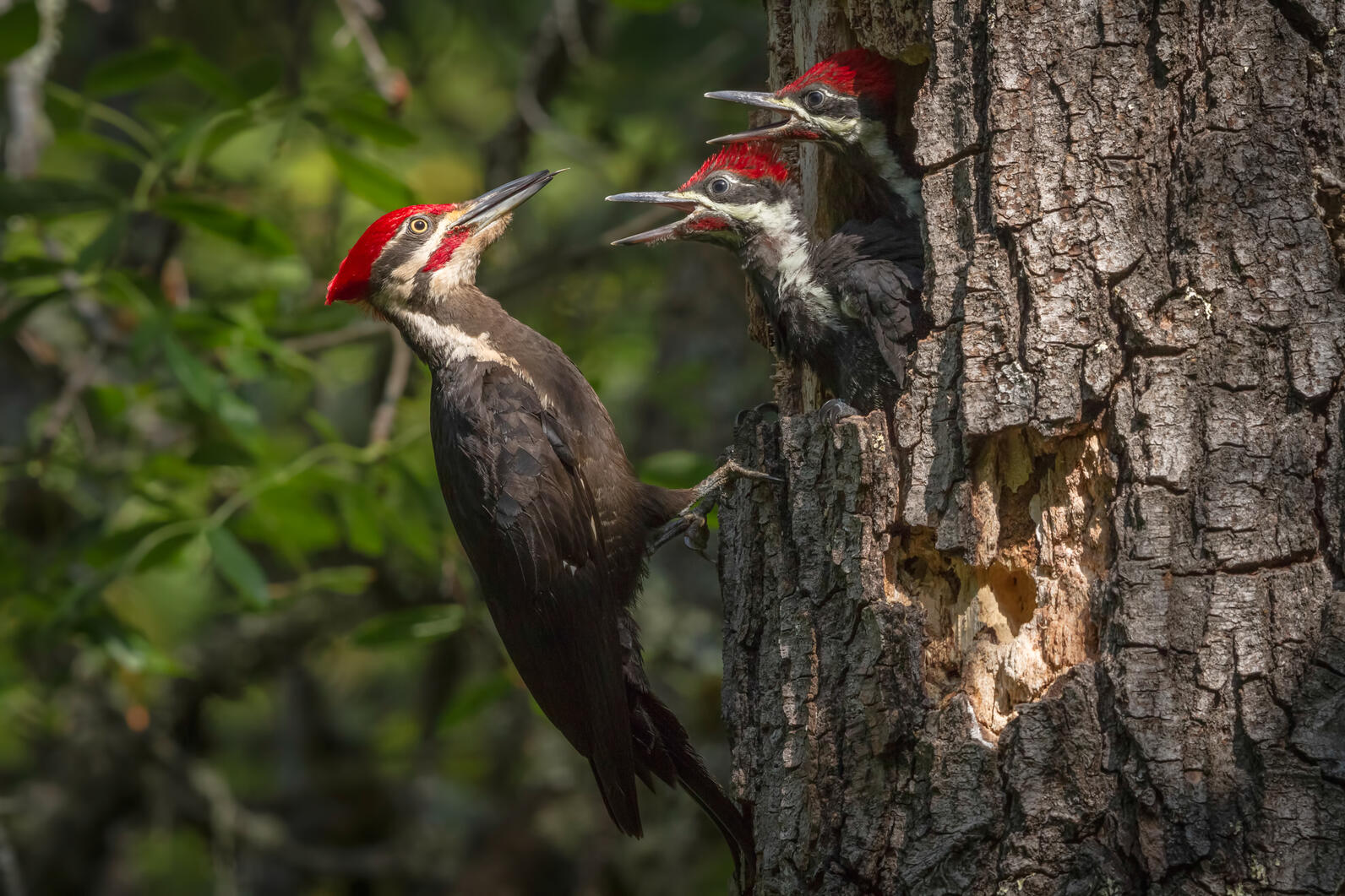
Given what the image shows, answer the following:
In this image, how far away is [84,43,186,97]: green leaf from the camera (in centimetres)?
384

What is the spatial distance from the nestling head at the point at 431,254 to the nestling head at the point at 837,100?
42.8 inches

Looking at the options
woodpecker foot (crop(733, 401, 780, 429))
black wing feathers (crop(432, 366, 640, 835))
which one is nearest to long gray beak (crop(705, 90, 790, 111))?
woodpecker foot (crop(733, 401, 780, 429))

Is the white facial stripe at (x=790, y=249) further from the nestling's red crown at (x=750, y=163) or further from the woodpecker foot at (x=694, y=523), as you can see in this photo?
the woodpecker foot at (x=694, y=523)

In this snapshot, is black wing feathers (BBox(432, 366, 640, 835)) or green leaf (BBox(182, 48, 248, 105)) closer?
black wing feathers (BBox(432, 366, 640, 835))

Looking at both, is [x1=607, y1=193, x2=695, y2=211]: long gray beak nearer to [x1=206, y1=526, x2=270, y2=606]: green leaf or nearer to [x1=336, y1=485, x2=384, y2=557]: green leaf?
[x1=336, y1=485, x2=384, y2=557]: green leaf

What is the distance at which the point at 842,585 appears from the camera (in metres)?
2.29

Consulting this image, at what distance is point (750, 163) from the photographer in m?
3.42

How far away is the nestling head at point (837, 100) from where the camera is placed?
118 inches

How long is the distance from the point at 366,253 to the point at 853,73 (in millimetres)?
1675

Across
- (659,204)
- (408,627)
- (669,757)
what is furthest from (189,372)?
(669,757)

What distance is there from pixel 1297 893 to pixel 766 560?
3.47ft

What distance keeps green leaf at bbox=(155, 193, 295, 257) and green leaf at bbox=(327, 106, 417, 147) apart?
40 centimetres

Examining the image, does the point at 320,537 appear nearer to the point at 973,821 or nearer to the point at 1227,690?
the point at 973,821

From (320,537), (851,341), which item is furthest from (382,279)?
(851,341)
